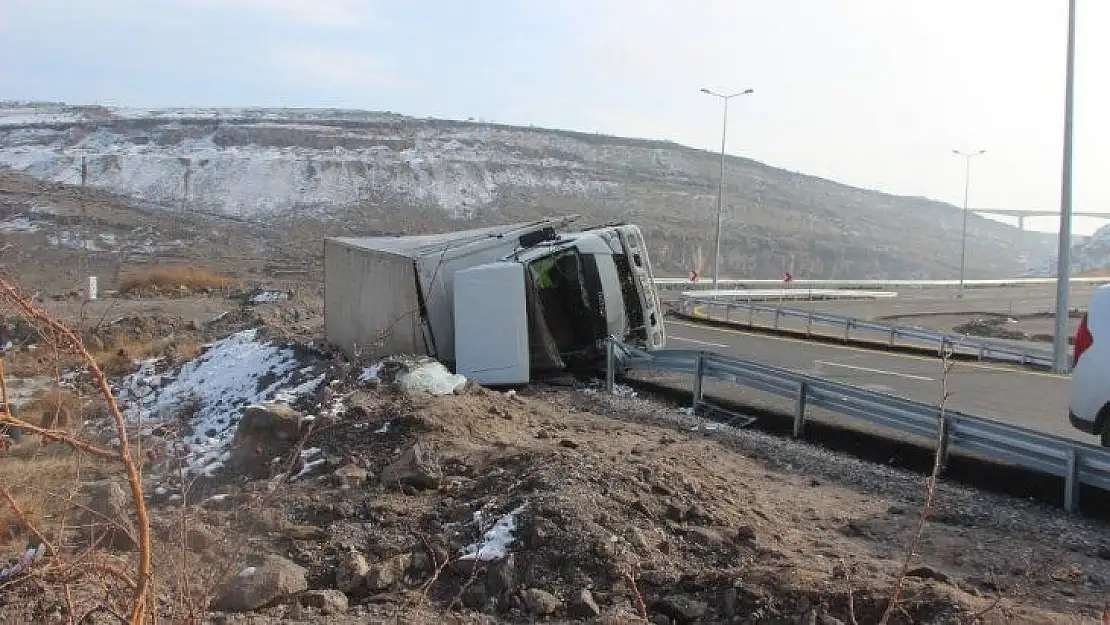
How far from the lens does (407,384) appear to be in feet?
33.3

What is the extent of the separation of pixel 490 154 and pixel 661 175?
18.1 meters

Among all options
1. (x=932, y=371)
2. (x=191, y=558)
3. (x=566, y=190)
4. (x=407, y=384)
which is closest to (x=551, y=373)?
(x=407, y=384)

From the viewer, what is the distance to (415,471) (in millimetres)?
7035

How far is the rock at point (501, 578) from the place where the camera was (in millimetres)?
4973

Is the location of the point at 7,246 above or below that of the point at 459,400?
above

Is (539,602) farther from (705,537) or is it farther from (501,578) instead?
(705,537)

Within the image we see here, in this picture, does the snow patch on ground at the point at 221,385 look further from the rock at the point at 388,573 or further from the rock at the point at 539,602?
the rock at the point at 539,602

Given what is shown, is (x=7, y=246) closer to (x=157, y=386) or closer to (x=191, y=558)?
(x=191, y=558)

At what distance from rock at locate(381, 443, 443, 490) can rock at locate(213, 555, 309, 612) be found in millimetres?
1856

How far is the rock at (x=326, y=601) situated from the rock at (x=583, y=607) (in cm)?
120

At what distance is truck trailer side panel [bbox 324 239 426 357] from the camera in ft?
42.3

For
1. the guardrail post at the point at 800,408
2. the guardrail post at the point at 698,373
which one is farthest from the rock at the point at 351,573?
the guardrail post at the point at 698,373

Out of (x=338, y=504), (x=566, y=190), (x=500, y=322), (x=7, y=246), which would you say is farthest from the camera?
(x=566, y=190)

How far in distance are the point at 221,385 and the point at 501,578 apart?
10702 mm
